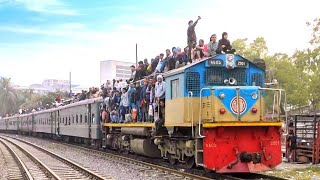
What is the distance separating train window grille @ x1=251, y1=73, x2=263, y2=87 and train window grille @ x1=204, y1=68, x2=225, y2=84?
101 cm

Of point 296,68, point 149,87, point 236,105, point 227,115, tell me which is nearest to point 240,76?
point 236,105

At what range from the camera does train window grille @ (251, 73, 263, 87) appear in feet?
46.1

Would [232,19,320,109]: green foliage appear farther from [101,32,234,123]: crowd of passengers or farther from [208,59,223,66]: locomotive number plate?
[208,59,223,66]: locomotive number plate

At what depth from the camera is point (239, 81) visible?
13.9m

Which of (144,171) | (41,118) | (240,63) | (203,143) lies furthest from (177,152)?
(41,118)

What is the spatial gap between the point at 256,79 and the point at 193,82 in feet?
6.53

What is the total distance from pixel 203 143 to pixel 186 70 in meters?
2.22

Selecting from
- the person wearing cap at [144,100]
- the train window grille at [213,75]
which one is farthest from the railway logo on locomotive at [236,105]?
the person wearing cap at [144,100]

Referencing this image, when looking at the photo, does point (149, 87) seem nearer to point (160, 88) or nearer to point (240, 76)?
point (160, 88)

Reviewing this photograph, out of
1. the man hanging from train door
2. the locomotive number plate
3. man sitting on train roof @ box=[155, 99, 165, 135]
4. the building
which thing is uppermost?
the building

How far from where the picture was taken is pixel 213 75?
1367 centimetres

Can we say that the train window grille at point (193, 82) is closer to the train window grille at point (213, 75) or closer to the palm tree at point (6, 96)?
the train window grille at point (213, 75)

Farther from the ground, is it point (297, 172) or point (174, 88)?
point (174, 88)

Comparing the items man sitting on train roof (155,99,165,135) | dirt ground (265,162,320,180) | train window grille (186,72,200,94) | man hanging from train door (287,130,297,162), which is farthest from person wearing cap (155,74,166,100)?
man hanging from train door (287,130,297,162)
